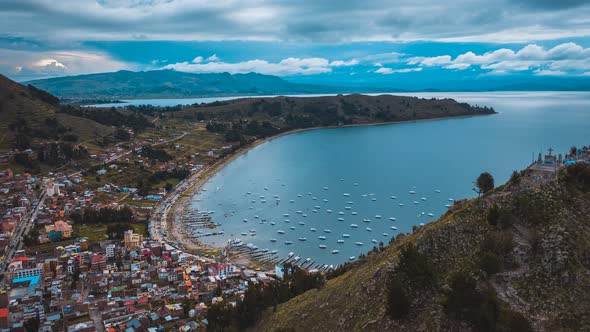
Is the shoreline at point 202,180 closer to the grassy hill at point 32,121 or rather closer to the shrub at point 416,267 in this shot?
the grassy hill at point 32,121

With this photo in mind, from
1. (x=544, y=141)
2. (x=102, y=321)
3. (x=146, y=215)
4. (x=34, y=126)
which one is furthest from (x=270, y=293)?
(x=544, y=141)

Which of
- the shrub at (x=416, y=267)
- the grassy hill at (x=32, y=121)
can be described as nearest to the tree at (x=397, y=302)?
the shrub at (x=416, y=267)

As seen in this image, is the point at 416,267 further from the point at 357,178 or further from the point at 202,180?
the point at 202,180

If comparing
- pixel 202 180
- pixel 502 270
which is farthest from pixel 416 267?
pixel 202 180

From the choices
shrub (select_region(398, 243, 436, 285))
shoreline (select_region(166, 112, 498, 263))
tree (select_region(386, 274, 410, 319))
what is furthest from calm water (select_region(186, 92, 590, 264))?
tree (select_region(386, 274, 410, 319))

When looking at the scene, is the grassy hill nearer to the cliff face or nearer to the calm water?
the calm water

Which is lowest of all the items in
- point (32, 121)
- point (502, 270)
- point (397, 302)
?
point (397, 302)
